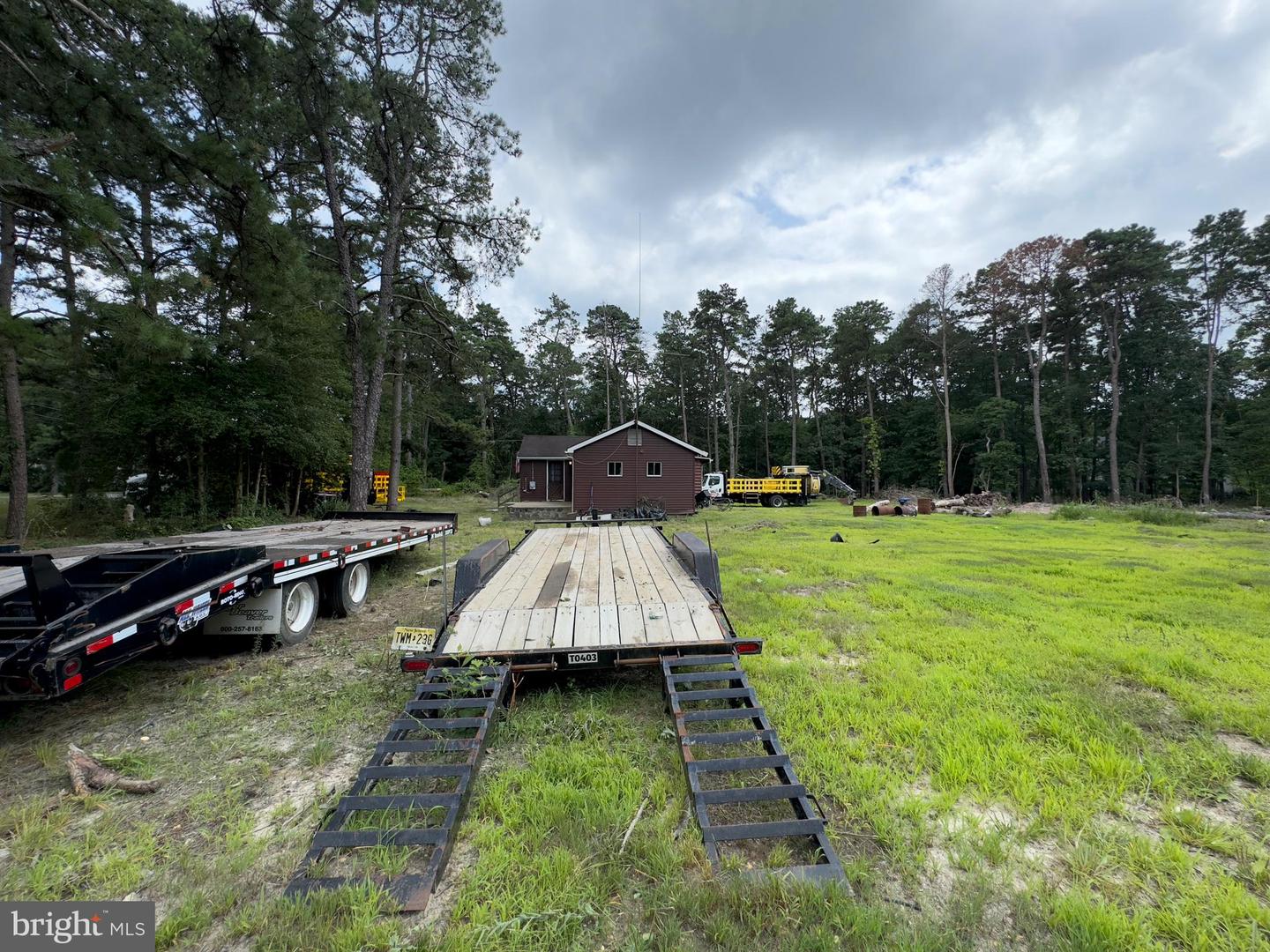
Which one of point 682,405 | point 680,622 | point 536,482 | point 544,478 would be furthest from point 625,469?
point 682,405

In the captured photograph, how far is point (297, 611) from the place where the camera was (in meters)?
4.66

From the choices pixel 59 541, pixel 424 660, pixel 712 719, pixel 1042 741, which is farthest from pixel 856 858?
pixel 59 541

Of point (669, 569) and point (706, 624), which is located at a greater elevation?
point (669, 569)

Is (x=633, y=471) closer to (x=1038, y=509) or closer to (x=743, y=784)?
(x=743, y=784)

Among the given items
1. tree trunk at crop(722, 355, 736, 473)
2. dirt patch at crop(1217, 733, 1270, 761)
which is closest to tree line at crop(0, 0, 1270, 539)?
dirt patch at crop(1217, 733, 1270, 761)

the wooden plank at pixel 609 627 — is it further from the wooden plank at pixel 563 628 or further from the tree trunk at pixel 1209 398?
the tree trunk at pixel 1209 398

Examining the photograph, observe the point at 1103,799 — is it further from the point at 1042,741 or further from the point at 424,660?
the point at 424,660

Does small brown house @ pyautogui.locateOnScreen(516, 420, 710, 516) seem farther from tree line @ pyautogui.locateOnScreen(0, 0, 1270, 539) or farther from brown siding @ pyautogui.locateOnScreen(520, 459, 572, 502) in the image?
tree line @ pyautogui.locateOnScreen(0, 0, 1270, 539)

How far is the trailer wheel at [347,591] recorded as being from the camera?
17.3 feet

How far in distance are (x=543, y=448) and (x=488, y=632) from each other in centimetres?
2157

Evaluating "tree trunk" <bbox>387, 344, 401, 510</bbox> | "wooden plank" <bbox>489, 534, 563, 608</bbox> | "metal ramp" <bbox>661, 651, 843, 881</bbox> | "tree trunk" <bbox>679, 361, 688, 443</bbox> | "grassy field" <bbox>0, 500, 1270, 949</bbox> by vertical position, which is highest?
"tree trunk" <bbox>679, 361, 688, 443</bbox>

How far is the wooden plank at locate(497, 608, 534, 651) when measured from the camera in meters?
3.04

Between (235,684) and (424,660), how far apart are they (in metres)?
2.04

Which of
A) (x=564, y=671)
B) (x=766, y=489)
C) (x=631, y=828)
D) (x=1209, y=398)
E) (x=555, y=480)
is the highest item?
(x=1209, y=398)
